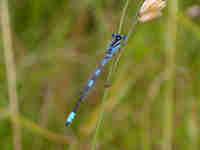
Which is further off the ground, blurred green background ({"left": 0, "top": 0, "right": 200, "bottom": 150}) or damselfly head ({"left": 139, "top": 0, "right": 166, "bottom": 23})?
blurred green background ({"left": 0, "top": 0, "right": 200, "bottom": 150})

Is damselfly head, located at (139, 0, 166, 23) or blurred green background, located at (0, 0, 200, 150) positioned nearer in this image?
damselfly head, located at (139, 0, 166, 23)

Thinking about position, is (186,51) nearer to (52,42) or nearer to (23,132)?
(52,42)

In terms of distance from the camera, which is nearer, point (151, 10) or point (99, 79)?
point (151, 10)

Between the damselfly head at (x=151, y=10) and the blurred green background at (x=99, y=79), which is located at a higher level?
the blurred green background at (x=99, y=79)

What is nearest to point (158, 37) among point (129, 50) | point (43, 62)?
point (129, 50)

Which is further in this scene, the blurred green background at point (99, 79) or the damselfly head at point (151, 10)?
the blurred green background at point (99, 79)

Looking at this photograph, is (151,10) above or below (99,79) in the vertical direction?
below
